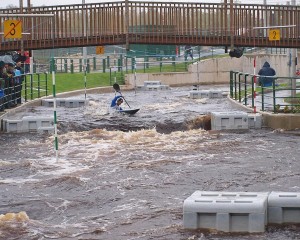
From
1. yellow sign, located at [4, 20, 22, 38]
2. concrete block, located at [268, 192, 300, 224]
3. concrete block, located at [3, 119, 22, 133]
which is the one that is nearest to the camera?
concrete block, located at [268, 192, 300, 224]

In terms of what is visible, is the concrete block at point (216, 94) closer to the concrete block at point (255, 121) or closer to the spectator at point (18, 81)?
the spectator at point (18, 81)

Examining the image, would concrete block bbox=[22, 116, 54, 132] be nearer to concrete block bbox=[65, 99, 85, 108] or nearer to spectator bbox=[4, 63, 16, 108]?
spectator bbox=[4, 63, 16, 108]

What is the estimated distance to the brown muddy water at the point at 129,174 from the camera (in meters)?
16.0

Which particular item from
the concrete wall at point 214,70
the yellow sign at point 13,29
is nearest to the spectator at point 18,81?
the yellow sign at point 13,29

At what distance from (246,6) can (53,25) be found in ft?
22.7

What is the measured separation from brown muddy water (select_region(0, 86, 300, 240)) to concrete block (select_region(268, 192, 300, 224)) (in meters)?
0.19

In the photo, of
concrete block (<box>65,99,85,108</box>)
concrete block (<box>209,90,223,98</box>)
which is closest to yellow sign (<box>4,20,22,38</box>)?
concrete block (<box>65,99,85,108</box>)

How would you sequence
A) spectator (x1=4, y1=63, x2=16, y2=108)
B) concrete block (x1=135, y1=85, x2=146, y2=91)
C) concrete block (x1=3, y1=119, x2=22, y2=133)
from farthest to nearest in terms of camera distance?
concrete block (x1=135, y1=85, x2=146, y2=91), spectator (x1=4, y1=63, x2=16, y2=108), concrete block (x1=3, y1=119, x2=22, y2=133)

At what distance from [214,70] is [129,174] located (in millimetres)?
35249

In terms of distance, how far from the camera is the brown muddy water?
1603 centimetres

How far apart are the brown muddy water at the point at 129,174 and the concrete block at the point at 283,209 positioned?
19 centimetres

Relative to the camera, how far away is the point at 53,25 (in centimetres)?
3247

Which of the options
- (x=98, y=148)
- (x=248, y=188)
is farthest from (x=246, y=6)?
(x=248, y=188)

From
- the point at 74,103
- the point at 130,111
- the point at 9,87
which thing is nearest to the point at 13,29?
the point at 9,87
